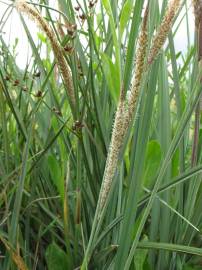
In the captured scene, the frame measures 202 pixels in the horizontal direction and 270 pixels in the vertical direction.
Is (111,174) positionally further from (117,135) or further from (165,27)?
(165,27)

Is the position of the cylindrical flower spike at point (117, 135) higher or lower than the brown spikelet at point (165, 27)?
lower

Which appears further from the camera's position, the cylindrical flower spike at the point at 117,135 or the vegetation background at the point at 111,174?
the vegetation background at the point at 111,174

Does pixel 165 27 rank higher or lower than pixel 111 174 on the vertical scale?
higher

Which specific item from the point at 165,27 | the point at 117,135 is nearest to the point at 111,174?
the point at 117,135

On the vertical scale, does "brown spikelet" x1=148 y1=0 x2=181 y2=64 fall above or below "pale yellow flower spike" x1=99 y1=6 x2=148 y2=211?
above

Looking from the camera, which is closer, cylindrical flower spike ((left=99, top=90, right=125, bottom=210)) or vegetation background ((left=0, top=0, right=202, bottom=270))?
cylindrical flower spike ((left=99, top=90, right=125, bottom=210))

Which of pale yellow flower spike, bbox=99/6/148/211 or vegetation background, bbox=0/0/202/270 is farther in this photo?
vegetation background, bbox=0/0/202/270

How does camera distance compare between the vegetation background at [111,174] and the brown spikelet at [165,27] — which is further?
the vegetation background at [111,174]

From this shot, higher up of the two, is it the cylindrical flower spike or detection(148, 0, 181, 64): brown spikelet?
detection(148, 0, 181, 64): brown spikelet
